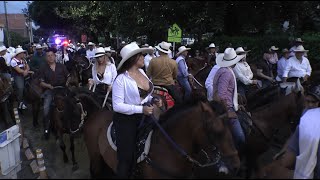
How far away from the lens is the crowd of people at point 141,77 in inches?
165

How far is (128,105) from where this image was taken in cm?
405

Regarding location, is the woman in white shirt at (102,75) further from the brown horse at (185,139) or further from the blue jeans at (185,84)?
the brown horse at (185,139)

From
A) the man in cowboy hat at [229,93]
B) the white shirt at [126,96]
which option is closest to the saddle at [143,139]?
the white shirt at [126,96]

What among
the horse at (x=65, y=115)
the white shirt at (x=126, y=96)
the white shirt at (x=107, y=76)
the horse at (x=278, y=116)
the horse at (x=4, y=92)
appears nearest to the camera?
the white shirt at (x=126, y=96)

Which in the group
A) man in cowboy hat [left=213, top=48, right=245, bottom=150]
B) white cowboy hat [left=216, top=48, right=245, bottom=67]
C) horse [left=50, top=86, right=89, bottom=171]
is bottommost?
horse [left=50, top=86, right=89, bottom=171]

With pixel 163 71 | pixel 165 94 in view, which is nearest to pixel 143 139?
pixel 165 94

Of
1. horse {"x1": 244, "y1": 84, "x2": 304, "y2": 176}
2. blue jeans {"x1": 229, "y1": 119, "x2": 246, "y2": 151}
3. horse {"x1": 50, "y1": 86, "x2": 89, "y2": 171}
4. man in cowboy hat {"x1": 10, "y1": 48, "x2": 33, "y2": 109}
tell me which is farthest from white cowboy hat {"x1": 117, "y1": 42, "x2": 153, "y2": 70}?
man in cowboy hat {"x1": 10, "y1": 48, "x2": 33, "y2": 109}

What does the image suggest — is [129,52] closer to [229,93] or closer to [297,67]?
[229,93]

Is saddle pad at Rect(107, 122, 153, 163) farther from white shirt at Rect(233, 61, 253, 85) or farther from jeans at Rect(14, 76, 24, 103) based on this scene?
jeans at Rect(14, 76, 24, 103)

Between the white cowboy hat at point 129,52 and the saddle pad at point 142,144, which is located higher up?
the white cowboy hat at point 129,52

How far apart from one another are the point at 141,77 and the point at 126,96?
1.31 ft

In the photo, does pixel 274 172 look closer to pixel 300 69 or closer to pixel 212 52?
pixel 300 69

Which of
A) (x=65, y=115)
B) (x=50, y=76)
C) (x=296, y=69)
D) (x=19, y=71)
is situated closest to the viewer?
(x=65, y=115)

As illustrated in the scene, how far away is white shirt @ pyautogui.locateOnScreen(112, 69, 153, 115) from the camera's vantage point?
13.3 ft
